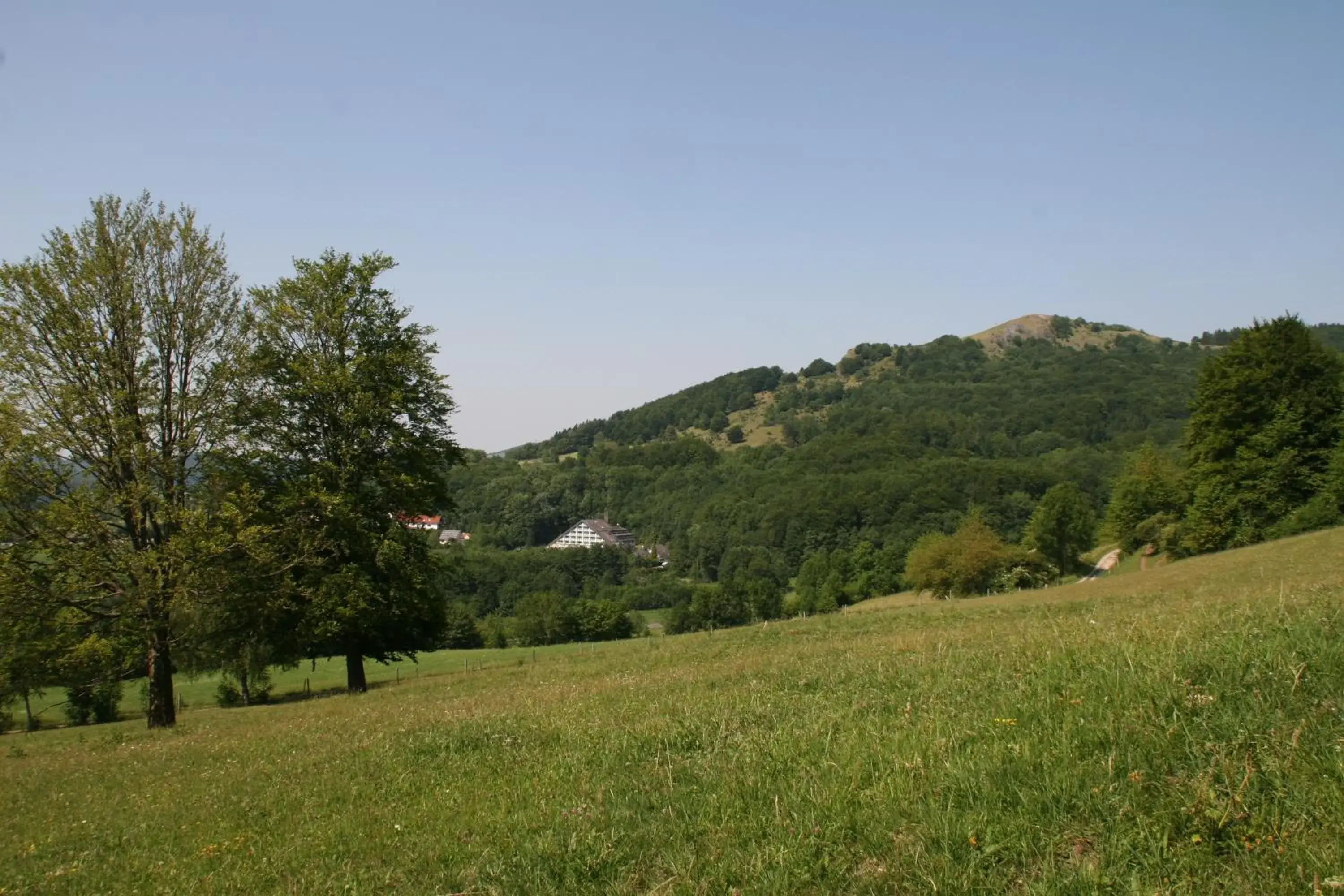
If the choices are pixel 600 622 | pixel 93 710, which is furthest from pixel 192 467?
pixel 600 622

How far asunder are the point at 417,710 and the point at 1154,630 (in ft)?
46.5

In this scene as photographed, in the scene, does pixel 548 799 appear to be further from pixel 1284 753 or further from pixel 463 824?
pixel 1284 753

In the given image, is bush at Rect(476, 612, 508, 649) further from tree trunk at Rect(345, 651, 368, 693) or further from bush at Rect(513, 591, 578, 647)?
tree trunk at Rect(345, 651, 368, 693)

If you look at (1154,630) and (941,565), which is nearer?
(1154,630)

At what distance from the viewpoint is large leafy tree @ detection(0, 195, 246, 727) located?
21.6 meters

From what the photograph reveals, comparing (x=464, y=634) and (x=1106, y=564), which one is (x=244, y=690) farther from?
(x=1106, y=564)

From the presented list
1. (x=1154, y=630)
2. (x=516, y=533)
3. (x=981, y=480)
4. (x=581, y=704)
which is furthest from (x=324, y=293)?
(x=516, y=533)

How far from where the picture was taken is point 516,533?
615 ft

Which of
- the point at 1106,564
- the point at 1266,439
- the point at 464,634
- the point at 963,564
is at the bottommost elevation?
the point at 1106,564

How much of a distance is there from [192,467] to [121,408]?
2459 mm

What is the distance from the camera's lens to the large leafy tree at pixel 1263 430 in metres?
52.0

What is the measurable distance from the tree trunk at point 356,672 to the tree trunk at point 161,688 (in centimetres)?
742

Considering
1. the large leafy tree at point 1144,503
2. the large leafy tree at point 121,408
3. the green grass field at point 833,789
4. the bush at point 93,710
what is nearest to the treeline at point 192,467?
the large leafy tree at point 121,408

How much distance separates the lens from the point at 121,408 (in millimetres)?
22359
